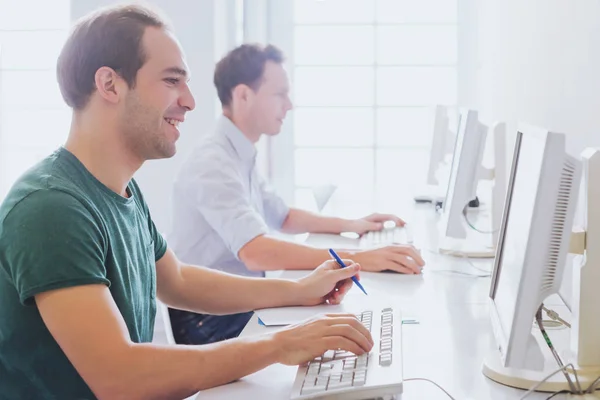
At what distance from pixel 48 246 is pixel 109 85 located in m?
0.34

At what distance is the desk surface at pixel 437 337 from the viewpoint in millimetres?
1119

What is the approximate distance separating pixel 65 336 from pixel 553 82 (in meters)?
1.47

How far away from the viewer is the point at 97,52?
1.29 metres

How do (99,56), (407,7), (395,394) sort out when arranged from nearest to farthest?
(395,394) → (99,56) → (407,7)

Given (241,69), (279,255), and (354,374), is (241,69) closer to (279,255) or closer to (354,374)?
(279,255)

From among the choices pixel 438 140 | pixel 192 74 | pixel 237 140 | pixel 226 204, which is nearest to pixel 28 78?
pixel 192 74

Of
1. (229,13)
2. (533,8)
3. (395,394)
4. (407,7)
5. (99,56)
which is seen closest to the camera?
(395,394)

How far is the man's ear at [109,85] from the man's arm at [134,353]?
0.36 m

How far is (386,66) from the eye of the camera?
13.3 feet

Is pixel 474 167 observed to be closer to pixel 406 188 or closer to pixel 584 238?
pixel 584 238

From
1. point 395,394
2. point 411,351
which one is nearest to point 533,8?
point 411,351

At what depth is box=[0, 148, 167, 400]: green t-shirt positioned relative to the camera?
3.51 ft

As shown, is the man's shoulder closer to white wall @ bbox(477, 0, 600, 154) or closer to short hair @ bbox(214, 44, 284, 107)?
white wall @ bbox(477, 0, 600, 154)

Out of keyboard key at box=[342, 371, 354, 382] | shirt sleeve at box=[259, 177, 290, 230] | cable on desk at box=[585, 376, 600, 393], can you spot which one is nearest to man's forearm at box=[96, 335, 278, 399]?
keyboard key at box=[342, 371, 354, 382]
